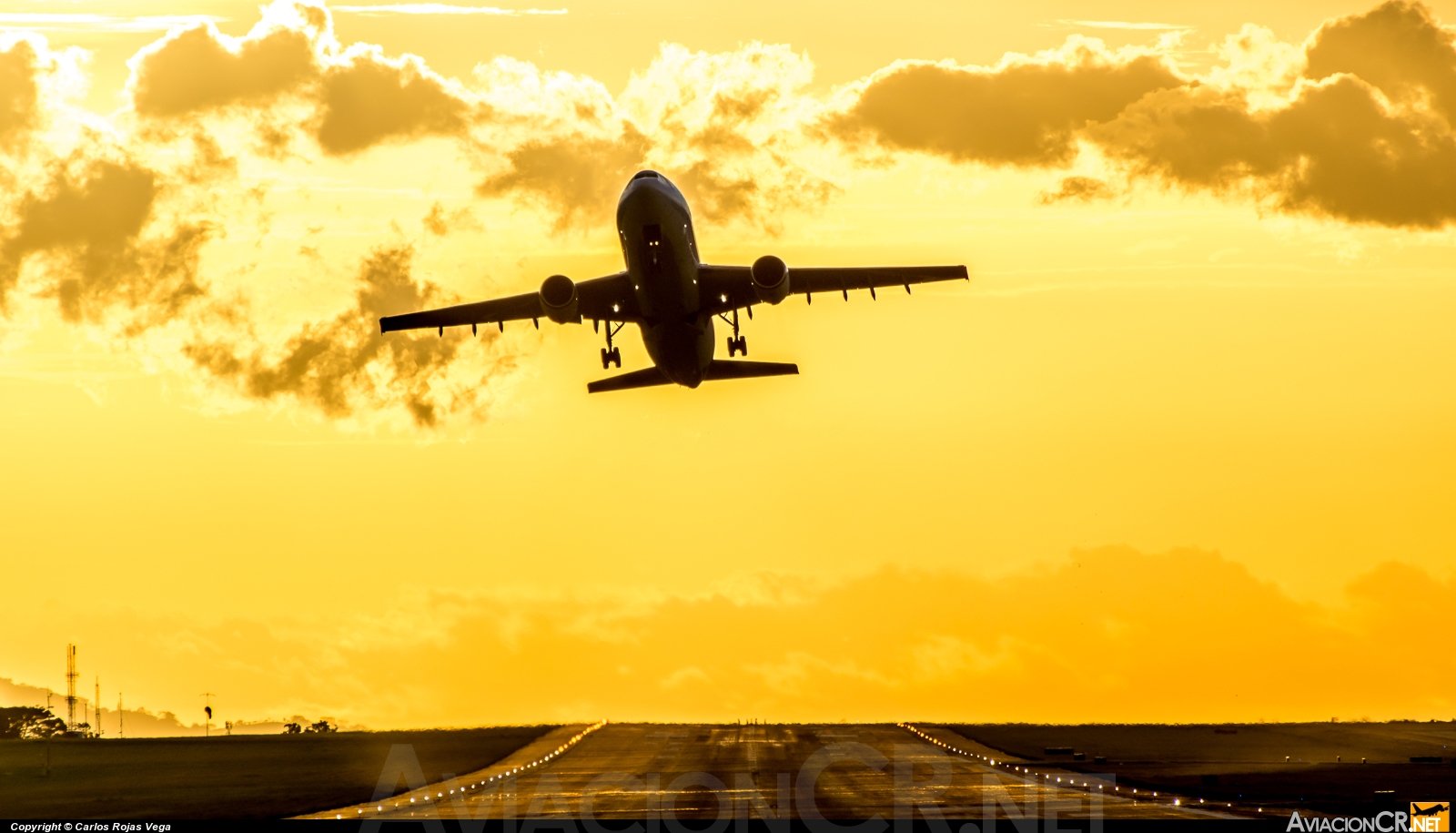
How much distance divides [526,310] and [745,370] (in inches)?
388

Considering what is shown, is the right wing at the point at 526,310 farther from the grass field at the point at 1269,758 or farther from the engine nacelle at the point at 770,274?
the grass field at the point at 1269,758

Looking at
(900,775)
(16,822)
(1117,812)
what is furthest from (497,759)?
(1117,812)

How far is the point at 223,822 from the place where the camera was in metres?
49.7

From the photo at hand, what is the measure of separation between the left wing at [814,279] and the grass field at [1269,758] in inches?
893

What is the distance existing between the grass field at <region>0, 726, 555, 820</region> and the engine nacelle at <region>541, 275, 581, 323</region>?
2021 cm

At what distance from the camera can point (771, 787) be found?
59469 mm

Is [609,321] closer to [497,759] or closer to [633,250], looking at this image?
[633,250]

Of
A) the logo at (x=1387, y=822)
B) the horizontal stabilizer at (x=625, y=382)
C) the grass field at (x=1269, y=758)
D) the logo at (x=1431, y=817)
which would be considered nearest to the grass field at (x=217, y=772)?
the horizontal stabilizer at (x=625, y=382)

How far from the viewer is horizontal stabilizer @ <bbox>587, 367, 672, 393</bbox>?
6875 centimetres

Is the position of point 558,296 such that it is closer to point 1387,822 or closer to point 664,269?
point 664,269

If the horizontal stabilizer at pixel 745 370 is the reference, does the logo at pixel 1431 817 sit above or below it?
below

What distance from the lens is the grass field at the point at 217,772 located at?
59.1 metres

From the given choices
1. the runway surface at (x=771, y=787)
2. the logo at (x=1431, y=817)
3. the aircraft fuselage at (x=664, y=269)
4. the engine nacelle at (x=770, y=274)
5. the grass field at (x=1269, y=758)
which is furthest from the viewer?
the engine nacelle at (x=770, y=274)

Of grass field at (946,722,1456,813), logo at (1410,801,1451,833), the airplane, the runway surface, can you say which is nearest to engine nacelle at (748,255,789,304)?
the airplane
